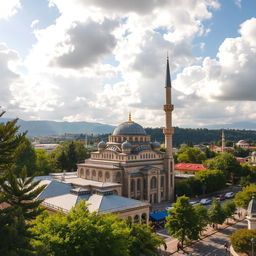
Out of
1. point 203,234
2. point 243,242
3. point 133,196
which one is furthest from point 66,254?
point 133,196

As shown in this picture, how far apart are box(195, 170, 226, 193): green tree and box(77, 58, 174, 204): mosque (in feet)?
26.8

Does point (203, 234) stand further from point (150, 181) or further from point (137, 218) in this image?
point (150, 181)

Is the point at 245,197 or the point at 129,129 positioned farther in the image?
the point at 129,129

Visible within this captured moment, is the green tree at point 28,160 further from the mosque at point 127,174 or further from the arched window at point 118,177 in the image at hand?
the arched window at point 118,177

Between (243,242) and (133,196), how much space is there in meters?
28.8

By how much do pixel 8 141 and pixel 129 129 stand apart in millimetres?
43394

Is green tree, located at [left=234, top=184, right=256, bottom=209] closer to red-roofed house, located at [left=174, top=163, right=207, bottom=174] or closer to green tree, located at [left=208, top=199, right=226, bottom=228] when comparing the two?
green tree, located at [left=208, top=199, right=226, bottom=228]

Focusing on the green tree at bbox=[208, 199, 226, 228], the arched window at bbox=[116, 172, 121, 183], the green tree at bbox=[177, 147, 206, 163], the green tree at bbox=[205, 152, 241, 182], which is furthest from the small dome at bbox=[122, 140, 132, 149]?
the green tree at bbox=[177, 147, 206, 163]

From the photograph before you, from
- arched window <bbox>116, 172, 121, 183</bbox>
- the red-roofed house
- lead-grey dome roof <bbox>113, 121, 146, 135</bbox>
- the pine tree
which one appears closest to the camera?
the pine tree

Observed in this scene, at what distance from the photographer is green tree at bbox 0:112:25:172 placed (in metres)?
20.8

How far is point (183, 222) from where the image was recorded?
110ft

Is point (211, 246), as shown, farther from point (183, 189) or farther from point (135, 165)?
point (183, 189)

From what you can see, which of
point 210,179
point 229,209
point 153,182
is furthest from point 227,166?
point 229,209

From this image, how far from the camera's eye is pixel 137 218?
39.7 m
